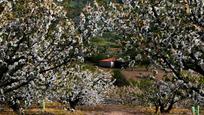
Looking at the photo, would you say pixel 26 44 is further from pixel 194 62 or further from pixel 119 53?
→ pixel 194 62

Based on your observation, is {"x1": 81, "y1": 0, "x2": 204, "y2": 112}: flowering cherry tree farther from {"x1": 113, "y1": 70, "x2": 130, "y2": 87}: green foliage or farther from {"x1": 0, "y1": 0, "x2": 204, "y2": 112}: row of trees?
{"x1": 113, "y1": 70, "x2": 130, "y2": 87}: green foliage

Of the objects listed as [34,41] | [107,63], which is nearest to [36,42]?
[34,41]

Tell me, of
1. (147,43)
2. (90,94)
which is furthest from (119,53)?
(90,94)

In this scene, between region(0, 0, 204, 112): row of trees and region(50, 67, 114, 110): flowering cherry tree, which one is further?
region(50, 67, 114, 110): flowering cherry tree

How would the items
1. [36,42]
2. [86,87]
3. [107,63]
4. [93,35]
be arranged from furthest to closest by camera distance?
[107,63], [86,87], [36,42], [93,35]

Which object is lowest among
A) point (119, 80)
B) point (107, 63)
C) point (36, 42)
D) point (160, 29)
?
point (119, 80)

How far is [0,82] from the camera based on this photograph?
19703 mm

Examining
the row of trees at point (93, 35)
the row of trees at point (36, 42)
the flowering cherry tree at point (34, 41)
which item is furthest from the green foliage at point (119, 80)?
the flowering cherry tree at point (34, 41)

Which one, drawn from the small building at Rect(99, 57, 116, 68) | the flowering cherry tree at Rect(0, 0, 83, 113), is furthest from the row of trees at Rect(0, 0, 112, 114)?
the small building at Rect(99, 57, 116, 68)

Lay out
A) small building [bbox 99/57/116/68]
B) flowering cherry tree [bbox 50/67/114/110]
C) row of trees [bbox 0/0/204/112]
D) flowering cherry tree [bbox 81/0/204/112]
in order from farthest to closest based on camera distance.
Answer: small building [bbox 99/57/116/68] < flowering cherry tree [bbox 50/67/114/110] < row of trees [bbox 0/0/204/112] < flowering cherry tree [bbox 81/0/204/112]

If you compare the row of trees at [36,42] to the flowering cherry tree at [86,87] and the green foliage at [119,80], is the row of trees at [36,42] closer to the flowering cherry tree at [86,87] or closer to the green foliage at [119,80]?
the flowering cherry tree at [86,87]

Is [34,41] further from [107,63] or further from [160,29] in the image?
[107,63]

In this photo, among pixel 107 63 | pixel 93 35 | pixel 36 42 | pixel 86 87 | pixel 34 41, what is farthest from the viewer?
pixel 107 63

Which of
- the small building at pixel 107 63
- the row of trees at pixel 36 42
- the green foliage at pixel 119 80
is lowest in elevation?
the green foliage at pixel 119 80
